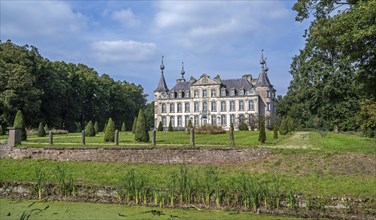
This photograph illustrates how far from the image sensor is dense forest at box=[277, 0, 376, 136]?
970 cm

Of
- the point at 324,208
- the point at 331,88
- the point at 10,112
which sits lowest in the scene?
the point at 324,208

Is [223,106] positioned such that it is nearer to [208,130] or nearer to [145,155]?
[208,130]

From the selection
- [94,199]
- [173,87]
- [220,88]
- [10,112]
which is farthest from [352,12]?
[173,87]

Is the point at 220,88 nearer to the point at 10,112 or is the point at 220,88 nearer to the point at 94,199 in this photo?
the point at 10,112

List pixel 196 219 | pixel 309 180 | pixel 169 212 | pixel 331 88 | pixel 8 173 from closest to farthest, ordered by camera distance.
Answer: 1. pixel 196 219
2. pixel 169 212
3. pixel 309 180
4. pixel 8 173
5. pixel 331 88

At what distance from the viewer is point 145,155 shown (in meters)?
15.4

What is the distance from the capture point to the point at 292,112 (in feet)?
192

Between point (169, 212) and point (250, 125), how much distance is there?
39.3 m

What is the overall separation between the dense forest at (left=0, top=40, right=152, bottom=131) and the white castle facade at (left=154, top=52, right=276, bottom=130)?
7.84 metres

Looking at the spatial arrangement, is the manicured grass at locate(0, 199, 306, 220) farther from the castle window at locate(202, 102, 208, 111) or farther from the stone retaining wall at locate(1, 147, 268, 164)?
the castle window at locate(202, 102, 208, 111)

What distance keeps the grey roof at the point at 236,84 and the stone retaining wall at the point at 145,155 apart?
44.2 meters

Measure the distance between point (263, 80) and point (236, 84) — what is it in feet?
14.4

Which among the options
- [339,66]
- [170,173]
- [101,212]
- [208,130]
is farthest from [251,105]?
[101,212]

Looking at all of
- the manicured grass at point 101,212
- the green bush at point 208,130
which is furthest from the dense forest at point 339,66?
the green bush at point 208,130
